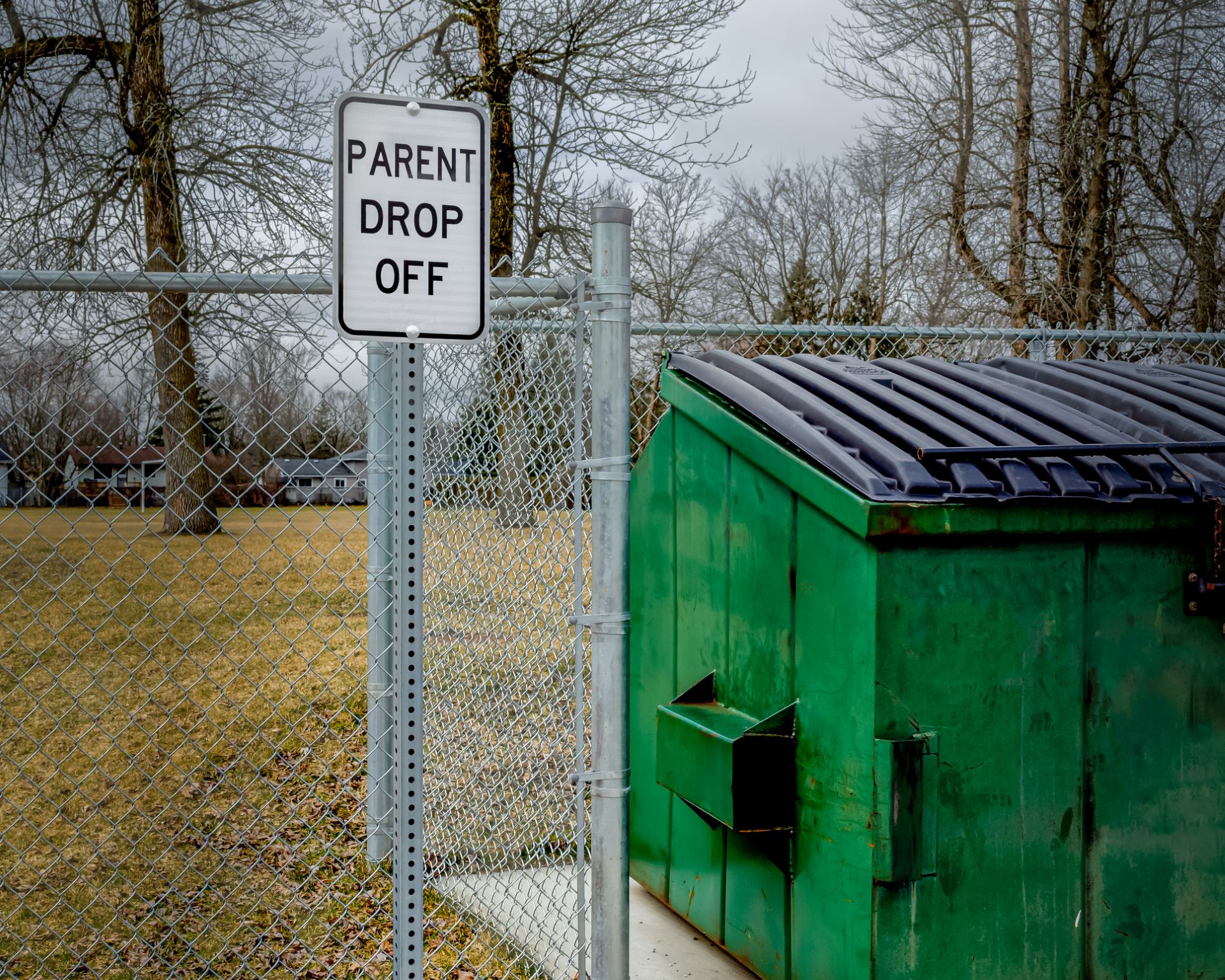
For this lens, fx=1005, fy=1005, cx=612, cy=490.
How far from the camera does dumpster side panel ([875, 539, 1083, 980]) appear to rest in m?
2.45

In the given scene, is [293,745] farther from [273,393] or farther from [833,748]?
[833,748]

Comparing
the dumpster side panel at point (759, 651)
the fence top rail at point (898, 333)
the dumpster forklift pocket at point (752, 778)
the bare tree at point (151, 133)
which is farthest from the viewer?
the bare tree at point (151, 133)

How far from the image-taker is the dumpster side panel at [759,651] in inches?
109

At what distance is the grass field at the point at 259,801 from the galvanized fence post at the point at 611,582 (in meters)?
0.72

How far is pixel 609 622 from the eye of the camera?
2.45 m

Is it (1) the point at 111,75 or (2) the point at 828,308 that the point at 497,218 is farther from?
(2) the point at 828,308

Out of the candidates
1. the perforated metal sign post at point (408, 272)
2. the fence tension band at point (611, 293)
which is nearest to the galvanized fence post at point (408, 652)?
the perforated metal sign post at point (408, 272)

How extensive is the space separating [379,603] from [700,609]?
4.24 feet

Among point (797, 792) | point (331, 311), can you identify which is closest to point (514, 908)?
point (797, 792)

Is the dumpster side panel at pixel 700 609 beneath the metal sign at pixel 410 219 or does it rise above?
beneath

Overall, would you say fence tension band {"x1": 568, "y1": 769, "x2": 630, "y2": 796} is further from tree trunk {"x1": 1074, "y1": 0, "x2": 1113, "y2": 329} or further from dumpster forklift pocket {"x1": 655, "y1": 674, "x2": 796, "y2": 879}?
tree trunk {"x1": 1074, "y1": 0, "x2": 1113, "y2": 329}

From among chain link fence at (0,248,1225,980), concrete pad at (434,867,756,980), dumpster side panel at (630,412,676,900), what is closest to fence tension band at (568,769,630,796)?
chain link fence at (0,248,1225,980)

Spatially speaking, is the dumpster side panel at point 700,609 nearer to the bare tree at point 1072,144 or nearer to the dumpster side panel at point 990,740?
the dumpster side panel at point 990,740

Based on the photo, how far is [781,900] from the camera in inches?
111
